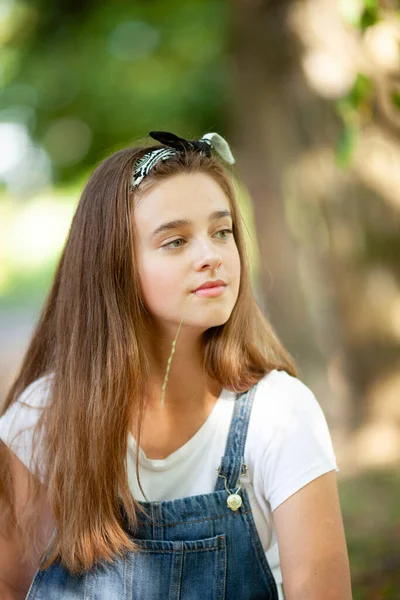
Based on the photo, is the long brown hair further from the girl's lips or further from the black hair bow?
the girl's lips

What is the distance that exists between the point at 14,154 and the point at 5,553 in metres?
8.42

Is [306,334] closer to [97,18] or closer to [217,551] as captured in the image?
[217,551]

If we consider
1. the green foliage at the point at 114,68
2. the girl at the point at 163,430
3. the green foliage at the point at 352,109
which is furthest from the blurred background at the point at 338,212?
the green foliage at the point at 114,68

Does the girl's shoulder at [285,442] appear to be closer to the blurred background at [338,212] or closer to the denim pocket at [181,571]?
the denim pocket at [181,571]

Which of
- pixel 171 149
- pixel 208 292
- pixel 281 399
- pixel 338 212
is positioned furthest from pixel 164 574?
pixel 338 212

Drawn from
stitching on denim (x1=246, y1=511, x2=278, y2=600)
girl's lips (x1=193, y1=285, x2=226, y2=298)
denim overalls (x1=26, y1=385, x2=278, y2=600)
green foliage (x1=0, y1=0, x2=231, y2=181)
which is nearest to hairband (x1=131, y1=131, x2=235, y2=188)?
girl's lips (x1=193, y1=285, x2=226, y2=298)

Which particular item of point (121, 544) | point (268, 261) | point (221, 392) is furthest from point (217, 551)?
point (268, 261)

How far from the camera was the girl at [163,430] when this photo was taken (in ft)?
6.29

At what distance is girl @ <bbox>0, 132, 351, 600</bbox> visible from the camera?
1916 mm

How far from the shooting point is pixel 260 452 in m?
1.94

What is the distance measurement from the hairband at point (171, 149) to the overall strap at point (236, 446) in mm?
644

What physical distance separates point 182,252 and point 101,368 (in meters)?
0.37

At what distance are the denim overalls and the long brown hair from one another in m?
0.05

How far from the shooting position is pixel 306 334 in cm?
537
